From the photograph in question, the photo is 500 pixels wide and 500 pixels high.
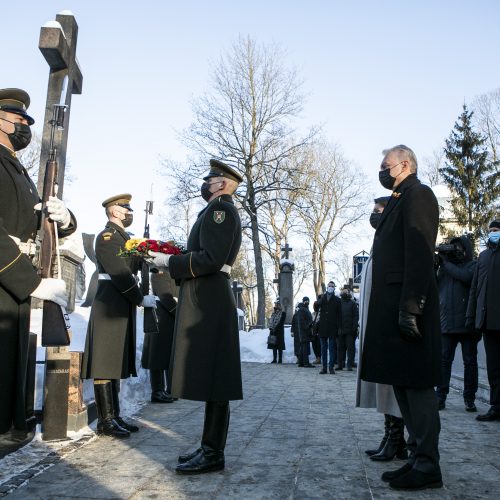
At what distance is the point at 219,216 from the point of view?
13.2 feet

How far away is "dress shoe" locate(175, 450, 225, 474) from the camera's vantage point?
3.79 m

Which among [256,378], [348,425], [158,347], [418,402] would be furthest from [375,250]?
[256,378]

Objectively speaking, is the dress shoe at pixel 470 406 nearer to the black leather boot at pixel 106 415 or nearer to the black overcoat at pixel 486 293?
the black overcoat at pixel 486 293

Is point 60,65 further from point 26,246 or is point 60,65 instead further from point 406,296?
point 406,296

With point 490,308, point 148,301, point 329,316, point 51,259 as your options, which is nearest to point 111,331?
point 148,301

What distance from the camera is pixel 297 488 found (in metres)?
3.53

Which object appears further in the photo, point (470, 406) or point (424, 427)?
point (470, 406)

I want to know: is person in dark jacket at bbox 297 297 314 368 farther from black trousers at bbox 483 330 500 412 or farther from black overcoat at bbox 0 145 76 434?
black overcoat at bbox 0 145 76 434

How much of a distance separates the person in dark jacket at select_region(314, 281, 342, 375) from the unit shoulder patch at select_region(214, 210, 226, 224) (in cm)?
942

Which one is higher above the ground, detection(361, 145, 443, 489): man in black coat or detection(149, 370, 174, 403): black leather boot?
detection(361, 145, 443, 489): man in black coat

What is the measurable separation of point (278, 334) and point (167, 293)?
904 cm

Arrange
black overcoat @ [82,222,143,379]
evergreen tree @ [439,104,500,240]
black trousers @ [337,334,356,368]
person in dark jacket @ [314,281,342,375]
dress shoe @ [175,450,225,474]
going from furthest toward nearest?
evergreen tree @ [439,104,500,240], black trousers @ [337,334,356,368], person in dark jacket @ [314,281,342,375], black overcoat @ [82,222,143,379], dress shoe @ [175,450,225,474]

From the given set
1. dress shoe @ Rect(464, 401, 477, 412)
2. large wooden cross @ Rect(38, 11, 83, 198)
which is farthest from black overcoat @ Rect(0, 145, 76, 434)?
dress shoe @ Rect(464, 401, 477, 412)

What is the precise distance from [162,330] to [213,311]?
3657 mm
